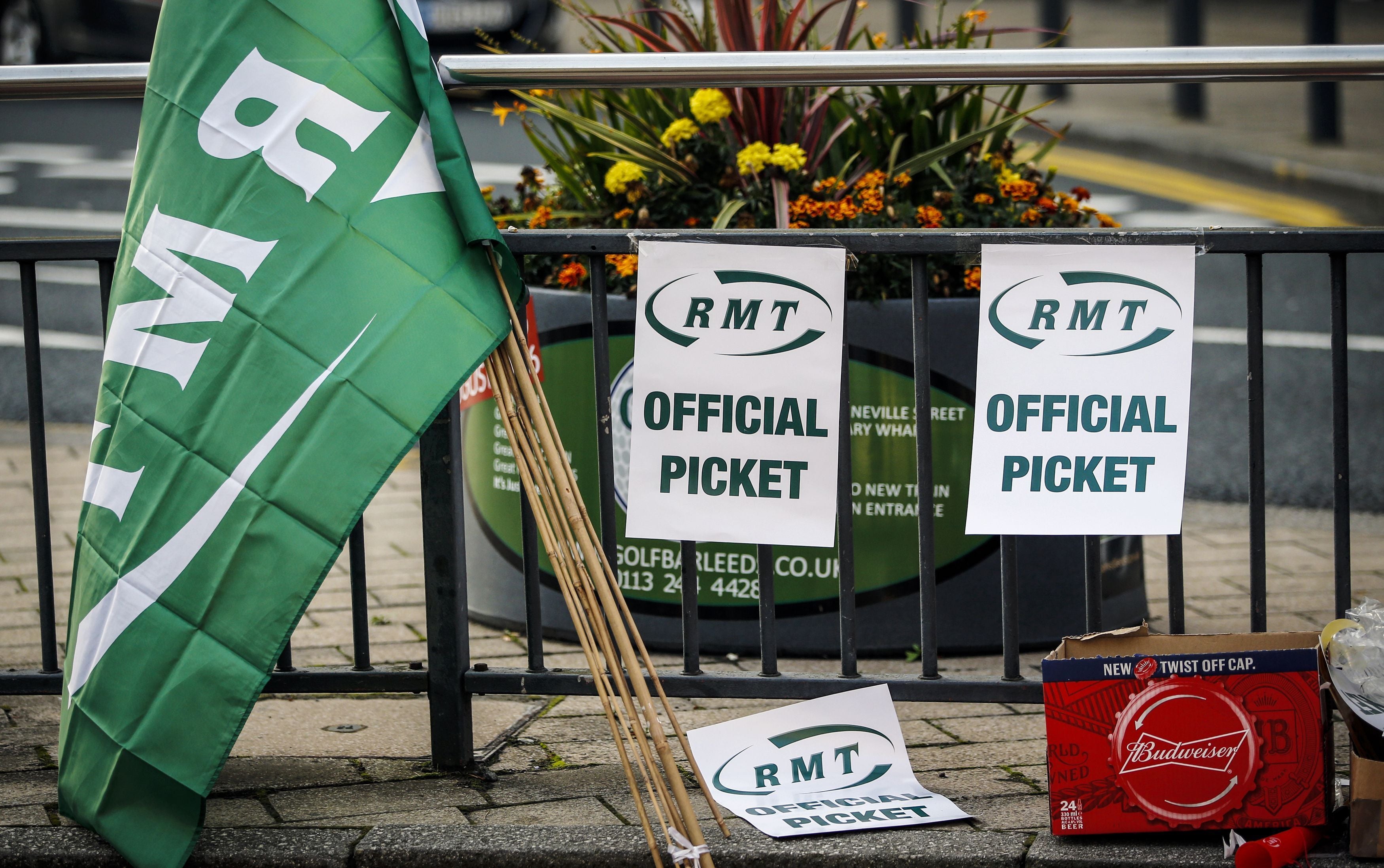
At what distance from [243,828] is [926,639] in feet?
4.84

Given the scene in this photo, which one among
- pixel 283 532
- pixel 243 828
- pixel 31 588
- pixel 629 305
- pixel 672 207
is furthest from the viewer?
pixel 31 588

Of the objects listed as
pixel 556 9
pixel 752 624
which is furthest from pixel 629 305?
pixel 556 9

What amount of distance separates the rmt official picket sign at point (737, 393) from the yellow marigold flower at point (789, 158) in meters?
1.24

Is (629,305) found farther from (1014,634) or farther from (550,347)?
(1014,634)

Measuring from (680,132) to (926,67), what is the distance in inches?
54.2

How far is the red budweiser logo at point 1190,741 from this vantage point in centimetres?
285

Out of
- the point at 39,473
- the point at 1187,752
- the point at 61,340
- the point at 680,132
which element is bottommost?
the point at 1187,752

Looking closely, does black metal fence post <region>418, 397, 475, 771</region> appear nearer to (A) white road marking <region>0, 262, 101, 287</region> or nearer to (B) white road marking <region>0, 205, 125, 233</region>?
(A) white road marking <region>0, 262, 101, 287</region>

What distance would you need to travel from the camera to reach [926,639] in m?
3.18

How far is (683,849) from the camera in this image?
9.03 feet

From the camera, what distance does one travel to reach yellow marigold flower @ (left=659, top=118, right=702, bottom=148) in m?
4.40

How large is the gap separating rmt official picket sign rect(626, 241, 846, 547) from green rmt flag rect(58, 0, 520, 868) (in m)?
0.41

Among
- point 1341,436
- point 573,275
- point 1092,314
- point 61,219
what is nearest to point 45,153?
point 61,219

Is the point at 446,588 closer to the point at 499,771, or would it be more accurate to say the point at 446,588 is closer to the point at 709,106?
the point at 499,771
